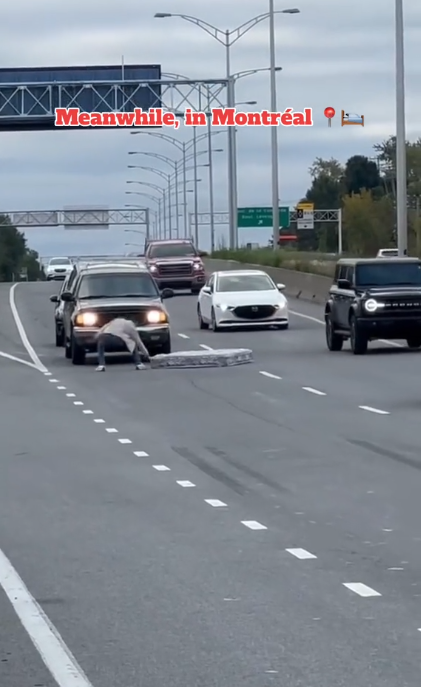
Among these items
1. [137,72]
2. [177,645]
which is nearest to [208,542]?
[177,645]

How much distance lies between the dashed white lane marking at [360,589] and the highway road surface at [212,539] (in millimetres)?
12

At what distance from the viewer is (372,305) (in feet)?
93.6

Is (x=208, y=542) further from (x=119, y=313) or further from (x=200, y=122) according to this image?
(x=200, y=122)

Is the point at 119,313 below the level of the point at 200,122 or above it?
below

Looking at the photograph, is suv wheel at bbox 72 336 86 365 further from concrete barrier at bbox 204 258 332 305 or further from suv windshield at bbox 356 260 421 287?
concrete barrier at bbox 204 258 332 305

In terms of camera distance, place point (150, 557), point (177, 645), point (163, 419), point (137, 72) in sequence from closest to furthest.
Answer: point (177, 645) < point (150, 557) < point (163, 419) < point (137, 72)

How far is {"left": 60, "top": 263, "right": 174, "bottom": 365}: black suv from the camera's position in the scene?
28.3 meters

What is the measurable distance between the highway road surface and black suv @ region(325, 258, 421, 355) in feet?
21.4

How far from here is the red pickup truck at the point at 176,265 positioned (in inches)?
2052

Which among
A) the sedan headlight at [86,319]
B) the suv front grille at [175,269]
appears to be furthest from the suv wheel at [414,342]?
the suv front grille at [175,269]

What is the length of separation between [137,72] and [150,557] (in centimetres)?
6053

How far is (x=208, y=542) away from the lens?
10.1 metres

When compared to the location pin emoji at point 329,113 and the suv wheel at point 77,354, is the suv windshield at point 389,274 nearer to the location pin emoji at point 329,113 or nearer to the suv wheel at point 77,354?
the suv wheel at point 77,354

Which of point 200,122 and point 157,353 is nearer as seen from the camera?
point 157,353
